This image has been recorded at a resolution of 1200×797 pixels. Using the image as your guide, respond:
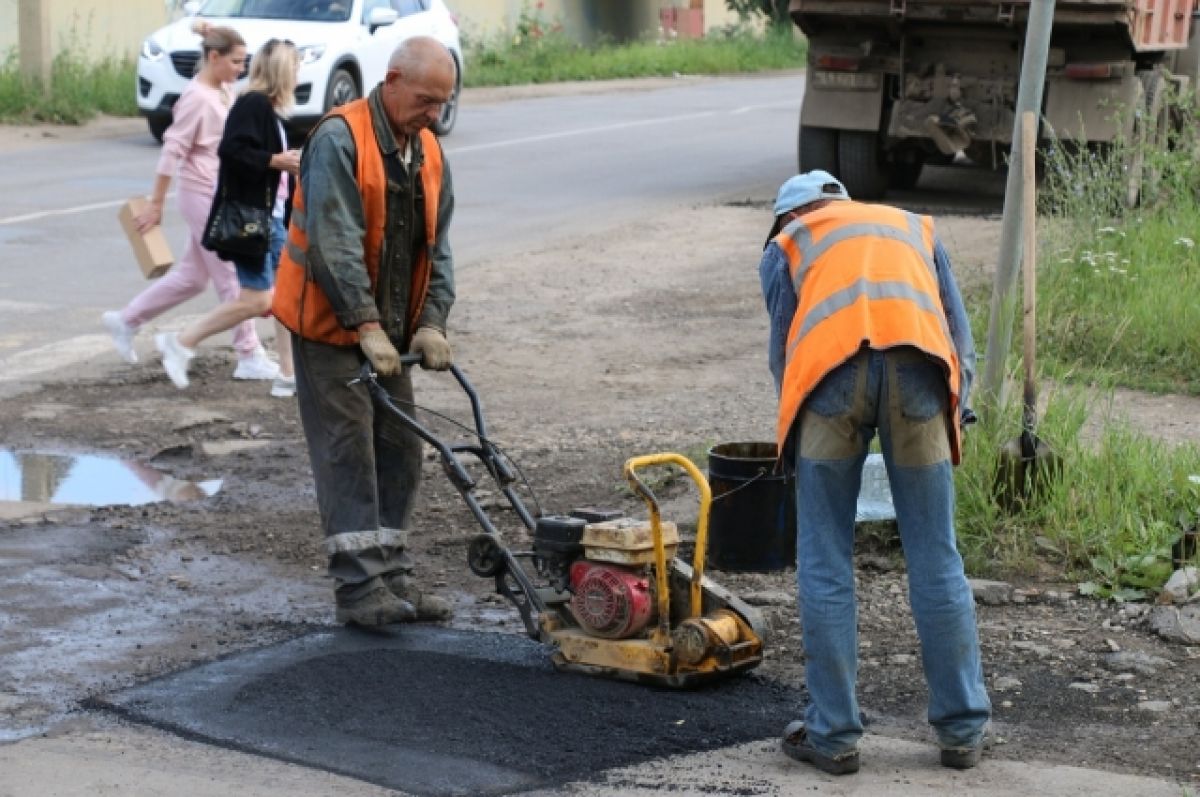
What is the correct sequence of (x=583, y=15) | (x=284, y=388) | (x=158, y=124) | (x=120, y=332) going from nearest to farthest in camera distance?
(x=284, y=388), (x=120, y=332), (x=158, y=124), (x=583, y=15)

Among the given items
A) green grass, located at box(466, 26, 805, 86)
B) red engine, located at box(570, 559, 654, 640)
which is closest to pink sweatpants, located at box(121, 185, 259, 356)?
red engine, located at box(570, 559, 654, 640)

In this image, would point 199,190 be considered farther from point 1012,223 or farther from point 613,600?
point 613,600

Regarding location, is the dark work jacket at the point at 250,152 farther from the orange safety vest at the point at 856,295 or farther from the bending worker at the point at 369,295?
the orange safety vest at the point at 856,295

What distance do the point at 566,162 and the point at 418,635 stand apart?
13.5 m

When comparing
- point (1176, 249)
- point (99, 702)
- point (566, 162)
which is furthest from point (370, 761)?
point (566, 162)

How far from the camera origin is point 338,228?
19.8ft

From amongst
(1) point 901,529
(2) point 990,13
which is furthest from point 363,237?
(2) point 990,13

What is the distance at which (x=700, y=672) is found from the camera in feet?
18.0

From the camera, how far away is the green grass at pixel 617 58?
32781mm

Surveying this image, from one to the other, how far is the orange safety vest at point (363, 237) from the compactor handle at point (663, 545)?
1186 millimetres

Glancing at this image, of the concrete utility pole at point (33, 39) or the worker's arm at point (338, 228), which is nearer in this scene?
the worker's arm at point (338, 228)

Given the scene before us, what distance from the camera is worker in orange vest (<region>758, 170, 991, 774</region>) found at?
4.89 metres

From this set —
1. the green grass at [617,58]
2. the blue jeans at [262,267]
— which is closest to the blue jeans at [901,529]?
the blue jeans at [262,267]

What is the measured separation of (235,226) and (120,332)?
1171 millimetres
